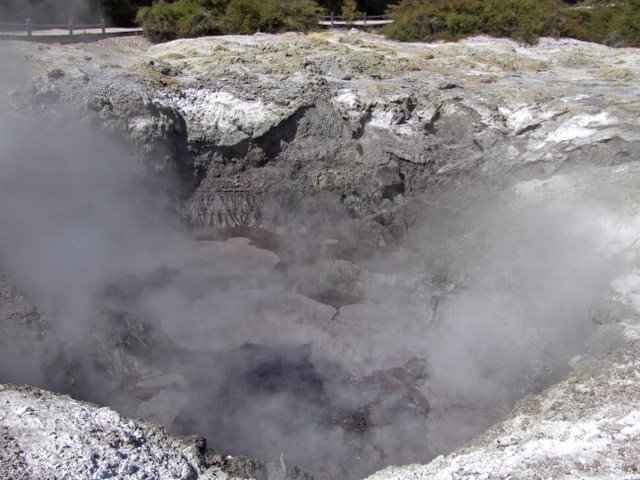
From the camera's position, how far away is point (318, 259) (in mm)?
14562

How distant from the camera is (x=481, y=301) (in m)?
12.0

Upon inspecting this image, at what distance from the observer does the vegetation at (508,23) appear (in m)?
20.5

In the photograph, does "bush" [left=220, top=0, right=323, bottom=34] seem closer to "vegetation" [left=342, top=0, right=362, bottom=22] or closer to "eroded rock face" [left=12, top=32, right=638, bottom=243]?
"vegetation" [left=342, top=0, right=362, bottom=22]

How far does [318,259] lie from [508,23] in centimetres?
1170

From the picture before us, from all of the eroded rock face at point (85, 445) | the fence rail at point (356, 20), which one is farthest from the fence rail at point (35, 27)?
the eroded rock face at point (85, 445)

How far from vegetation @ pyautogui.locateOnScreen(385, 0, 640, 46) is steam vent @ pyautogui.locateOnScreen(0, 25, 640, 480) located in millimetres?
781

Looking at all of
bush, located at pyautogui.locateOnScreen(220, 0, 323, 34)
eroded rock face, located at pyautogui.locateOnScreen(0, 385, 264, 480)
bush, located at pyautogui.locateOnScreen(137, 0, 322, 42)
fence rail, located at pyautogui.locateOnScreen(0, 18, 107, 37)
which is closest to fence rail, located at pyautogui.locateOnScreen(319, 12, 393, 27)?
bush, located at pyautogui.locateOnScreen(220, 0, 323, 34)

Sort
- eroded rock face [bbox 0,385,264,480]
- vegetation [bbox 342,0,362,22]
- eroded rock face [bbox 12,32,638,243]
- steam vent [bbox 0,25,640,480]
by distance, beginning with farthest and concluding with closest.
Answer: vegetation [bbox 342,0,362,22] < eroded rock face [bbox 12,32,638,243] < steam vent [bbox 0,25,640,480] < eroded rock face [bbox 0,385,264,480]

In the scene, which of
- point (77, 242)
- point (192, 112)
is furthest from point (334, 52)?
point (77, 242)

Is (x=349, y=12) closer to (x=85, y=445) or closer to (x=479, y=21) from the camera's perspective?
(x=479, y=21)

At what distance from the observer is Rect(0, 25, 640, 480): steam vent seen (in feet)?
25.5

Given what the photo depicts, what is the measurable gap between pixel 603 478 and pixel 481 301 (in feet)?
19.0

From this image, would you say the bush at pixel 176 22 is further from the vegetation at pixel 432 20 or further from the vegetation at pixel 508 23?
the vegetation at pixel 508 23

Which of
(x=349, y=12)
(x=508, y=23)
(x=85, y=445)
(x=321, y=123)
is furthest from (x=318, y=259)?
(x=349, y=12)
